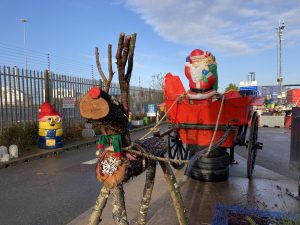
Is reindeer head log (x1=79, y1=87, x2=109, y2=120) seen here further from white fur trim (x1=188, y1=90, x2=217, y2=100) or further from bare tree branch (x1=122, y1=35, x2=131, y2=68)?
white fur trim (x1=188, y1=90, x2=217, y2=100)

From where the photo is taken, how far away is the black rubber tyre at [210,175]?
5.32 metres

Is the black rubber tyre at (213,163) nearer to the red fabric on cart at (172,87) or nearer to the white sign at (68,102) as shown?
the red fabric on cart at (172,87)

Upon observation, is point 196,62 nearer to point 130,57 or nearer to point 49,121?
point 130,57

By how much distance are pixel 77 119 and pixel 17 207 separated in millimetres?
8975

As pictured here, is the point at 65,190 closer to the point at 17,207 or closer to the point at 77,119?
the point at 17,207

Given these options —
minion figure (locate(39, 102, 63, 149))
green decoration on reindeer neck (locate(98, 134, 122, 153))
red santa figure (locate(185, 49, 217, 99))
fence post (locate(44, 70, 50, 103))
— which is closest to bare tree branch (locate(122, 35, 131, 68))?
green decoration on reindeer neck (locate(98, 134, 122, 153))

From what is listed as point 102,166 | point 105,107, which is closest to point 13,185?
point 102,166

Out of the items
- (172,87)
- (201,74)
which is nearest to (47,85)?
(172,87)

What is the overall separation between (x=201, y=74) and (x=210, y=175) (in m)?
1.85

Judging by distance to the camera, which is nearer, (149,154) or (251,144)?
(149,154)

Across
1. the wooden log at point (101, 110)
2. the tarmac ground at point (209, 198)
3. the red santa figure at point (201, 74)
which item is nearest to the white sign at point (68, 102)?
the tarmac ground at point (209, 198)

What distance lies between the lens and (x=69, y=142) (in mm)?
11367

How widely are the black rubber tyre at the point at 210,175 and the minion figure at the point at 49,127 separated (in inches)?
223

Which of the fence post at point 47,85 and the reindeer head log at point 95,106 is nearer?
the reindeer head log at point 95,106
